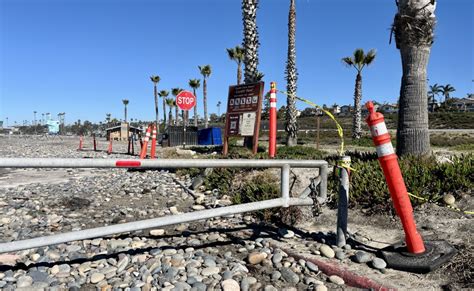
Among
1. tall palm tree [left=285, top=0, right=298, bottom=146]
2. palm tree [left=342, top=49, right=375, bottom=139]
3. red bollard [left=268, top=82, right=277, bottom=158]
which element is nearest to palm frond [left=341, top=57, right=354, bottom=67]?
palm tree [left=342, top=49, right=375, bottom=139]

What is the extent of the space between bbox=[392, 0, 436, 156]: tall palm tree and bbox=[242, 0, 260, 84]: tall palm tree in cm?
912

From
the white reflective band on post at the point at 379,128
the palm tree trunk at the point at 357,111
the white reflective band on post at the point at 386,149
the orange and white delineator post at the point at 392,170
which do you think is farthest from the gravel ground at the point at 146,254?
the palm tree trunk at the point at 357,111

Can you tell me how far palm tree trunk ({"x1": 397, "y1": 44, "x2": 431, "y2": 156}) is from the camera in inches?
259

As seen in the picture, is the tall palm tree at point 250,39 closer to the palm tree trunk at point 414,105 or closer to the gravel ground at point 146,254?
the palm tree trunk at point 414,105

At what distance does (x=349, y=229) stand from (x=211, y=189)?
329 centimetres

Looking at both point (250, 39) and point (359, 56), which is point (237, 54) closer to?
point (359, 56)

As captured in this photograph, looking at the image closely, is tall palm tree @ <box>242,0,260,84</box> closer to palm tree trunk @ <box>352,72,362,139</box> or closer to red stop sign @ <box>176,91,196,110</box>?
red stop sign @ <box>176,91,196,110</box>

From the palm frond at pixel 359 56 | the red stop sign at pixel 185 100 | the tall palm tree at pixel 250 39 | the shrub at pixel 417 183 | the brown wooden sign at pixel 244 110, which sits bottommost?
the shrub at pixel 417 183

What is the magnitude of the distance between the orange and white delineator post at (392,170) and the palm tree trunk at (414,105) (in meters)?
3.60

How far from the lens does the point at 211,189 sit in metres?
7.27

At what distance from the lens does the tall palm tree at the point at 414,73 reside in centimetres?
663

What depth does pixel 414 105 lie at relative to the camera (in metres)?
6.68

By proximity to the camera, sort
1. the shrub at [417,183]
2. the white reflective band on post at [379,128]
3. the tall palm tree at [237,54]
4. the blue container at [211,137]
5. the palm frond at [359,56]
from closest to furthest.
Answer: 1. the white reflective band on post at [379,128]
2. the shrub at [417,183]
3. the blue container at [211,137]
4. the palm frond at [359,56]
5. the tall palm tree at [237,54]

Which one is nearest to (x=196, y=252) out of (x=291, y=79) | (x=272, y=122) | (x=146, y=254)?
(x=146, y=254)
